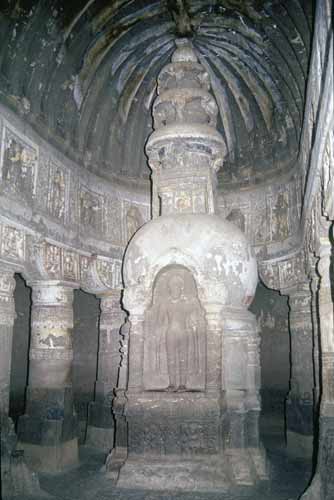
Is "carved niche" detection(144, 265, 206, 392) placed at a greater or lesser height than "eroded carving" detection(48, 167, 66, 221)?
lesser

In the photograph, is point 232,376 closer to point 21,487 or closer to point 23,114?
point 21,487

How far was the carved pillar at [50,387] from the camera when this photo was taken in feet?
28.7

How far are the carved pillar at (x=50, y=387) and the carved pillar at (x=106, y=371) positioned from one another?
1381 mm

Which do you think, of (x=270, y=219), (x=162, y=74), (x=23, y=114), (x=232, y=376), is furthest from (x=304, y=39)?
(x=232, y=376)

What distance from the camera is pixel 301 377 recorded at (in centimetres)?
1018

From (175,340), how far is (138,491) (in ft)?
7.71

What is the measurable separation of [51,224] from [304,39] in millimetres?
5582

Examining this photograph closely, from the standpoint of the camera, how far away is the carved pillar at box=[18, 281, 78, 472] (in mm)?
8734

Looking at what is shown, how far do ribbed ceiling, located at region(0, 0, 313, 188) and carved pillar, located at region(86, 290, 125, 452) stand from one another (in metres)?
3.22

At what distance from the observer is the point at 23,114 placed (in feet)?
27.9

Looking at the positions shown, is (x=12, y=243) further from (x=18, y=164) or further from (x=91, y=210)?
(x=91, y=210)

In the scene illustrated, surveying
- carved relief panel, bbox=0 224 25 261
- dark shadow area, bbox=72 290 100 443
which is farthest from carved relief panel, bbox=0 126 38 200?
dark shadow area, bbox=72 290 100 443

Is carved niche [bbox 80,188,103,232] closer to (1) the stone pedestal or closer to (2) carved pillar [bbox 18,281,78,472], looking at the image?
(2) carved pillar [bbox 18,281,78,472]

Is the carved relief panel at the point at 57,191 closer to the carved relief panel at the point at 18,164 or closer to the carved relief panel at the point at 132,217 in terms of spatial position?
the carved relief panel at the point at 18,164
